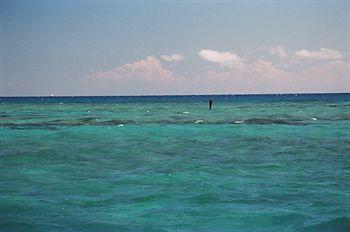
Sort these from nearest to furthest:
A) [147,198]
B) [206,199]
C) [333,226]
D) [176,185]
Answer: [333,226]
[206,199]
[147,198]
[176,185]

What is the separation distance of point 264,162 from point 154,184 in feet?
17.3

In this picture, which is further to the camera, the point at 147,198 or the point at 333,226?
the point at 147,198

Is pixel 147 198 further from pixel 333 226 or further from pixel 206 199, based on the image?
pixel 333 226

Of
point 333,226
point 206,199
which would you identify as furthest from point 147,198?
point 333,226

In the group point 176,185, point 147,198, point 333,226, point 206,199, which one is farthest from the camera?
point 176,185

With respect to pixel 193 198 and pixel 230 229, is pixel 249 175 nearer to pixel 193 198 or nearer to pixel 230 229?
pixel 193 198

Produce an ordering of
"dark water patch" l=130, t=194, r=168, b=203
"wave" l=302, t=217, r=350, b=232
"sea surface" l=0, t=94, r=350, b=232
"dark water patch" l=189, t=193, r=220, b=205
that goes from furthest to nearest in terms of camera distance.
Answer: "dark water patch" l=130, t=194, r=168, b=203, "dark water patch" l=189, t=193, r=220, b=205, "sea surface" l=0, t=94, r=350, b=232, "wave" l=302, t=217, r=350, b=232

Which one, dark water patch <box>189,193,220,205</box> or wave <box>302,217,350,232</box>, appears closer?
wave <box>302,217,350,232</box>

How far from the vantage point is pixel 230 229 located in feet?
29.9

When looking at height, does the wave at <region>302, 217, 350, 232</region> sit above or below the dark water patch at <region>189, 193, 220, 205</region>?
below

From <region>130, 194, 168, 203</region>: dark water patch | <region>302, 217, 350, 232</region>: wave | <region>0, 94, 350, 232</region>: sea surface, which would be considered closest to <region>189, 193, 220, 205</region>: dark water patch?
<region>0, 94, 350, 232</region>: sea surface

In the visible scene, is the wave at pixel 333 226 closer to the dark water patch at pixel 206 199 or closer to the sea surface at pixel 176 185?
the sea surface at pixel 176 185

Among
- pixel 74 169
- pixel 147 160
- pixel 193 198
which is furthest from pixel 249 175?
pixel 74 169

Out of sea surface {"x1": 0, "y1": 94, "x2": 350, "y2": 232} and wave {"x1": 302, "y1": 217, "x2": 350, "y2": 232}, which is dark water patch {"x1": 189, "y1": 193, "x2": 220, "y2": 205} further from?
wave {"x1": 302, "y1": 217, "x2": 350, "y2": 232}
